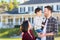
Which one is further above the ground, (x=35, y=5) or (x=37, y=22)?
(x=35, y=5)

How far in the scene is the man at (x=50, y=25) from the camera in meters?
1.83

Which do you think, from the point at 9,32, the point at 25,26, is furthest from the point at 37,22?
the point at 9,32

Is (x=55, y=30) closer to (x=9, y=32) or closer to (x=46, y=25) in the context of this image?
(x=46, y=25)

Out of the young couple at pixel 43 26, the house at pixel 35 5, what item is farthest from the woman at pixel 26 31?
the house at pixel 35 5

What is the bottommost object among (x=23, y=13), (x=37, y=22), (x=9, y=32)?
(x=9, y=32)

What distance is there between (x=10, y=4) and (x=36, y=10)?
1.10ft

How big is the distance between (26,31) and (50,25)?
1.00 ft

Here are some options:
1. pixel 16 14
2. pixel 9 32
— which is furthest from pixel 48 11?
pixel 9 32

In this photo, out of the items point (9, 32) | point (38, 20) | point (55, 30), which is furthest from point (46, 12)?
point (9, 32)

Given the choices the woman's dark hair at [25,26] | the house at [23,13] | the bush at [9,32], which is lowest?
the bush at [9,32]

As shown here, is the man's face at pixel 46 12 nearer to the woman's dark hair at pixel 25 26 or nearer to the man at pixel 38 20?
the man at pixel 38 20

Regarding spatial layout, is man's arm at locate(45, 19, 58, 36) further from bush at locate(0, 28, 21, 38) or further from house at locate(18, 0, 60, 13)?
bush at locate(0, 28, 21, 38)

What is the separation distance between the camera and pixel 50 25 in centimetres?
183

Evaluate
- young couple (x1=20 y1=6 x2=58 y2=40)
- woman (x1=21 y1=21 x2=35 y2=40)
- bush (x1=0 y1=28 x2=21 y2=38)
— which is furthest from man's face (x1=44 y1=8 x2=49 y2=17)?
bush (x1=0 y1=28 x2=21 y2=38)
